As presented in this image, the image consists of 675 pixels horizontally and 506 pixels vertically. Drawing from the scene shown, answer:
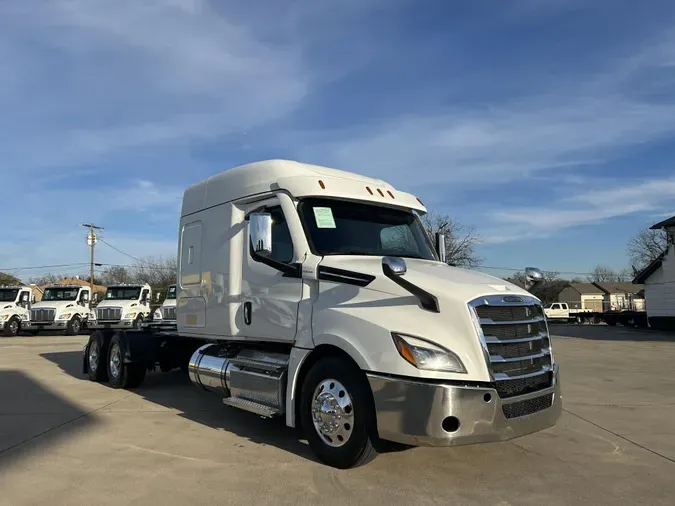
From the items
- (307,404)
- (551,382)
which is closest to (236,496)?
(307,404)

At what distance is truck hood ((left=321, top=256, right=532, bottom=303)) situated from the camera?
450 cm

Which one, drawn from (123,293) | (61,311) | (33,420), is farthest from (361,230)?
(61,311)

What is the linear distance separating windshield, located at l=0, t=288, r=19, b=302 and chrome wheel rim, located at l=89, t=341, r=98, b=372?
1935cm

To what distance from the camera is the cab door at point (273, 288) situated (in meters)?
5.51

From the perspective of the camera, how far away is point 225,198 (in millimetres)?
6789

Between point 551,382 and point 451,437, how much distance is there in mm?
1318

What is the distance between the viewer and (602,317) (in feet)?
146

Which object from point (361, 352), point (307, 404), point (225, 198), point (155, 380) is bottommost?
point (155, 380)

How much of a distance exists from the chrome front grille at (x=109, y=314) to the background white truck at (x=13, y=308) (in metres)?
5.16

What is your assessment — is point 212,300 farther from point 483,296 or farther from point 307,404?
point 483,296

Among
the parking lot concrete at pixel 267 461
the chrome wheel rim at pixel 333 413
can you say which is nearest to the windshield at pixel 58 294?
the parking lot concrete at pixel 267 461

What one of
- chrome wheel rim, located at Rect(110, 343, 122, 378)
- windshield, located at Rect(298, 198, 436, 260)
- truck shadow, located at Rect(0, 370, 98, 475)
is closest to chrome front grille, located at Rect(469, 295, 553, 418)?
windshield, located at Rect(298, 198, 436, 260)

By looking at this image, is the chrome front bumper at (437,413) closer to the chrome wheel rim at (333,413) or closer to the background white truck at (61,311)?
the chrome wheel rim at (333,413)

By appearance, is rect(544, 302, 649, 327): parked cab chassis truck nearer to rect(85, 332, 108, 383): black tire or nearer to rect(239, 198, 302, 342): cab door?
rect(85, 332, 108, 383): black tire
